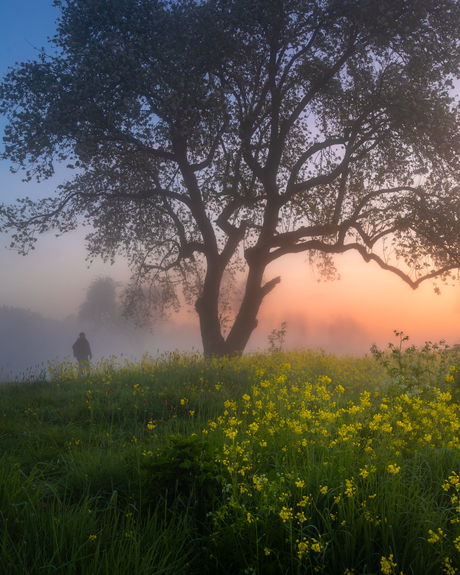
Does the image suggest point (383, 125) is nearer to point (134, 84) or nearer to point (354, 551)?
point (134, 84)

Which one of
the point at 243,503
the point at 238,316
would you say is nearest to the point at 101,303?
the point at 238,316

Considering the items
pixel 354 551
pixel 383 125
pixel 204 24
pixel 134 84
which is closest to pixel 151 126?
pixel 134 84

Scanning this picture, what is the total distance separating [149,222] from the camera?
52.6 feet

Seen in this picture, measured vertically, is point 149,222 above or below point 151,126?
below

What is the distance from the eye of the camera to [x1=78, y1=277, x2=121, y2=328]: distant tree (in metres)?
51.1

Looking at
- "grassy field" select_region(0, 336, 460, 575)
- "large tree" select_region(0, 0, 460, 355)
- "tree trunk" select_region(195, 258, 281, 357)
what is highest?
"large tree" select_region(0, 0, 460, 355)

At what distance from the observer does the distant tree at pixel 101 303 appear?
2013 inches

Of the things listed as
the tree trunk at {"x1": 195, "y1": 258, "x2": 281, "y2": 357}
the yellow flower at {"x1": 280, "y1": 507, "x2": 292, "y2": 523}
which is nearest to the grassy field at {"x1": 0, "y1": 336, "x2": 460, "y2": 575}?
the yellow flower at {"x1": 280, "y1": 507, "x2": 292, "y2": 523}

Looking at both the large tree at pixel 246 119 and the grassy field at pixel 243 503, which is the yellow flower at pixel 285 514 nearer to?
the grassy field at pixel 243 503

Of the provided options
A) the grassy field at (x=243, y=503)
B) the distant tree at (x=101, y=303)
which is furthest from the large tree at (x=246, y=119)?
the distant tree at (x=101, y=303)

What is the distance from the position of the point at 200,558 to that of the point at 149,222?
14.4m

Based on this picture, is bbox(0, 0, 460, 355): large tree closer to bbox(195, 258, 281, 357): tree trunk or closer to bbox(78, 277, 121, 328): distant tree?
bbox(195, 258, 281, 357): tree trunk

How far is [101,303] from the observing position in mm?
51031

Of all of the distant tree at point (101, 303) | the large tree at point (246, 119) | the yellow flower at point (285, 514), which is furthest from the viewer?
the distant tree at point (101, 303)
